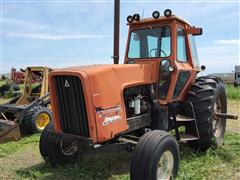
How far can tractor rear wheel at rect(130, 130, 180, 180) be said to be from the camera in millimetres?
4410

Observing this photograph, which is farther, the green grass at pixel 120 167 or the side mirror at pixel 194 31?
the side mirror at pixel 194 31

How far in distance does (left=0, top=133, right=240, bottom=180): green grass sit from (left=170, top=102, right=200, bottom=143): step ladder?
0.40 meters

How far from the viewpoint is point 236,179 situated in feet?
17.1

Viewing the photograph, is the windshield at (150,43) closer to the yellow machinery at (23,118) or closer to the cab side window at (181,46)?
the cab side window at (181,46)

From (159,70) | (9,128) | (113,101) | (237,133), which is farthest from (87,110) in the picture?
(237,133)

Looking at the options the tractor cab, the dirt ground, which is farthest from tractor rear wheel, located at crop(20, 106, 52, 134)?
the tractor cab

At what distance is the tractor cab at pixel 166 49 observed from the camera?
5.79 m

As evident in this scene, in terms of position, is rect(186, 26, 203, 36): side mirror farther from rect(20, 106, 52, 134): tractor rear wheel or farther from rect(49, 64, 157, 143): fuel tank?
rect(20, 106, 52, 134): tractor rear wheel

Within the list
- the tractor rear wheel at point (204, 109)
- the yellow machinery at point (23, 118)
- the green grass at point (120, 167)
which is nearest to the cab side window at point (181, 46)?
the tractor rear wheel at point (204, 109)

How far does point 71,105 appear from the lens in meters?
4.83

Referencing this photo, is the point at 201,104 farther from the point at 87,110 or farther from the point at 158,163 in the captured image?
the point at 87,110

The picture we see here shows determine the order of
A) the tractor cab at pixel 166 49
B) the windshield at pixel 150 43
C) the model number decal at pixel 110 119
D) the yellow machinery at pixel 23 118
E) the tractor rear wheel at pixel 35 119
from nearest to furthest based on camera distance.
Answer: the model number decal at pixel 110 119
the tractor cab at pixel 166 49
the windshield at pixel 150 43
the yellow machinery at pixel 23 118
the tractor rear wheel at pixel 35 119

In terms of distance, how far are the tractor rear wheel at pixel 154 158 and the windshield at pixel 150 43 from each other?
1701 millimetres

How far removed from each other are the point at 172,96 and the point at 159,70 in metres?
0.51
